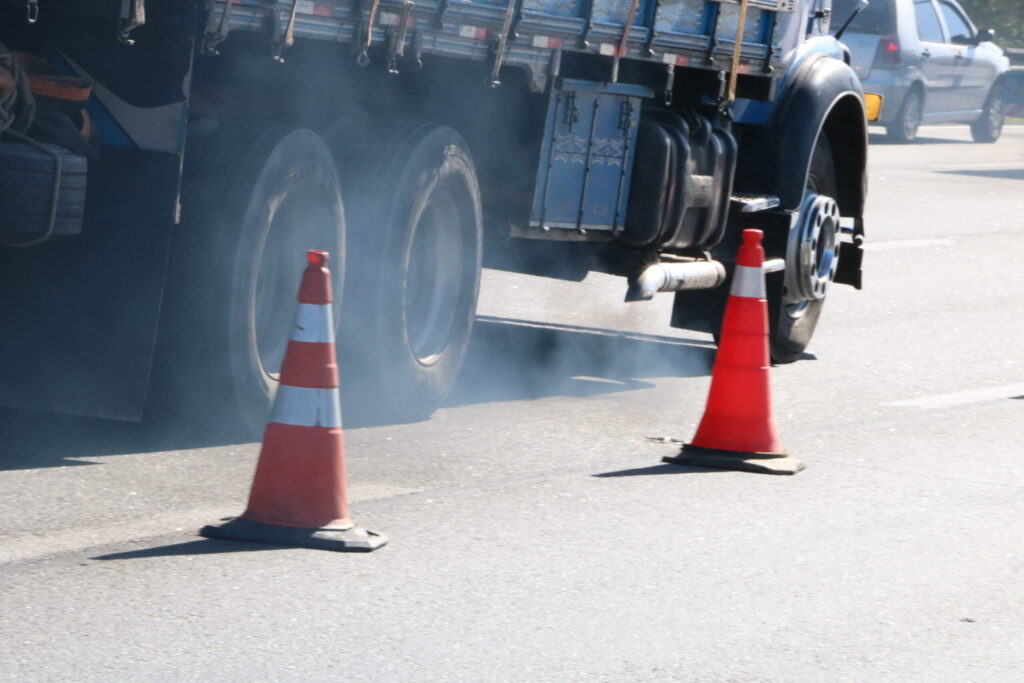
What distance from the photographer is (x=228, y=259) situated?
706 cm

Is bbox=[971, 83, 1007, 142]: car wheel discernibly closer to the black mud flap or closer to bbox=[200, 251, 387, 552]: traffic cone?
the black mud flap

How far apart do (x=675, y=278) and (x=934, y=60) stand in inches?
667

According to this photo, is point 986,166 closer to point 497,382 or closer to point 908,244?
point 908,244

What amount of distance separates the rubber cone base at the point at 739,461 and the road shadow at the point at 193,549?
2.16 meters

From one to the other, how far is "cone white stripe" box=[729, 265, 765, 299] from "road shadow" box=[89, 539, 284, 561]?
2.49m

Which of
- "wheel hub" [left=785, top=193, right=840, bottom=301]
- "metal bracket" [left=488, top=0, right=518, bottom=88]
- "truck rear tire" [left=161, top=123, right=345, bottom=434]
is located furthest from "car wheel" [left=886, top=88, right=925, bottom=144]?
"truck rear tire" [left=161, top=123, right=345, bottom=434]

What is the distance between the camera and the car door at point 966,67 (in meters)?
25.9

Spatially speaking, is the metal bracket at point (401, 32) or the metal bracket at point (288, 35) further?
the metal bracket at point (401, 32)

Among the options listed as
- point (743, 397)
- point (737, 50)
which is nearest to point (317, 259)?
point (743, 397)

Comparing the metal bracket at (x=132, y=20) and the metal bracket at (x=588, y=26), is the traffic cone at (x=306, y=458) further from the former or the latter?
the metal bracket at (x=588, y=26)

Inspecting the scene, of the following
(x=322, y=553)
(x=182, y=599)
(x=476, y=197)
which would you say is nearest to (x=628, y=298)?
(x=476, y=197)

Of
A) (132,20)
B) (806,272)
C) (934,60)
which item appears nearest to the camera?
(132,20)

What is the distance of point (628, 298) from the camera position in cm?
941

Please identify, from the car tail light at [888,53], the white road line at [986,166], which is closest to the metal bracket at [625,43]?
the white road line at [986,166]
